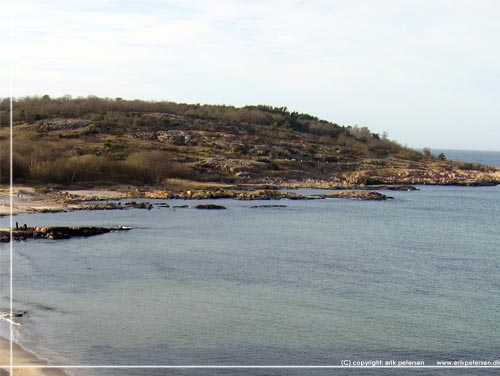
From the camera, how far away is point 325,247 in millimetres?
47750

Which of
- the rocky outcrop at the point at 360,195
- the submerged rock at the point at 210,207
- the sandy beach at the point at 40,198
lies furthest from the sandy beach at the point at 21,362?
the rocky outcrop at the point at 360,195

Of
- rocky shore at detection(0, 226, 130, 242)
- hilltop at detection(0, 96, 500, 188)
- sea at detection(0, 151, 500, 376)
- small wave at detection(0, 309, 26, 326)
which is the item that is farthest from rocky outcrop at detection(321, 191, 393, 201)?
small wave at detection(0, 309, 26, 326)

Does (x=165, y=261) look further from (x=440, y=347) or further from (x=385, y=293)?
(x=440, y=347)

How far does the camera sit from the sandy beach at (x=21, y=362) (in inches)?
837

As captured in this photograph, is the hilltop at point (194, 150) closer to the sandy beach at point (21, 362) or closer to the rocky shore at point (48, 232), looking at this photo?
the rocky shore at point (48, 232)

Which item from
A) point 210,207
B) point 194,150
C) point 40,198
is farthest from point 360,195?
point 40,198

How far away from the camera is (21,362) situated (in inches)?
879

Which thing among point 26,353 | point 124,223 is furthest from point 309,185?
point 26,353

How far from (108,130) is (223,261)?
7576 centimetres

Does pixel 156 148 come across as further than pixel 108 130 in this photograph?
No

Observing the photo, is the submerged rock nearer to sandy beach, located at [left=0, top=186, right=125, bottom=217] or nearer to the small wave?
sandy beach, located at [left=0, top=186, right=125, bottom=217]

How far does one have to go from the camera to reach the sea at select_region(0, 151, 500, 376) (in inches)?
965

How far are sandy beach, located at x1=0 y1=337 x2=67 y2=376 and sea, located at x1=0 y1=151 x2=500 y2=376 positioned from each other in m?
0.64

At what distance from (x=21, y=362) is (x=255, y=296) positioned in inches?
515
